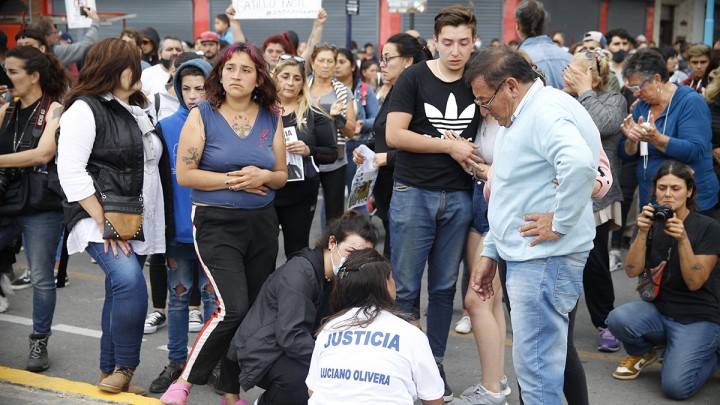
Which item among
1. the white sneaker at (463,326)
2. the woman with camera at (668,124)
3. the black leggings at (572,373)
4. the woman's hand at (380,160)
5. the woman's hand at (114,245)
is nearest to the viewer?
the black leggings at (572,373)

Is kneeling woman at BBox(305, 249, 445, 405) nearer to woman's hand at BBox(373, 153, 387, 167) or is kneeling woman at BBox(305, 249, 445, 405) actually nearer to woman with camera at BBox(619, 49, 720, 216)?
woman's hand at BBox(373, 153, 387, 167)

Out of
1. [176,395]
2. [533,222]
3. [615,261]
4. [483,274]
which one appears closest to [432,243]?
[483,274]

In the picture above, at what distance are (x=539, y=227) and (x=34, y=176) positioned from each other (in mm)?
3386

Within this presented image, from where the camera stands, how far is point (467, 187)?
16.0 feet

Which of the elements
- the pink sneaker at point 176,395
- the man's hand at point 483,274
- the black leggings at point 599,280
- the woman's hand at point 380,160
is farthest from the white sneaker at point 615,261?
the pink sneaker at point 176,395

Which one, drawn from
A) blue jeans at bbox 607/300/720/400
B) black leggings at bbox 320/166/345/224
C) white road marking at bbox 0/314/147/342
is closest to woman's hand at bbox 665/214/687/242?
blue jeans at bbox 607/300/720/400

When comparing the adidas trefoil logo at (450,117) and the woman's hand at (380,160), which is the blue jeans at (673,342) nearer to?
the adidas trefoil logo at (450,117)

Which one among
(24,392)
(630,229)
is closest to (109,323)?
(24,392)

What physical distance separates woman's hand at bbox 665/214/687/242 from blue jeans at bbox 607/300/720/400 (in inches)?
22.0

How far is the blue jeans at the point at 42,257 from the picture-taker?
17.4ft

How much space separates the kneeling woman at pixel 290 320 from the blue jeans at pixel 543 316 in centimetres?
95

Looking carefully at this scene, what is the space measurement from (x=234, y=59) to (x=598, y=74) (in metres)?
2.68

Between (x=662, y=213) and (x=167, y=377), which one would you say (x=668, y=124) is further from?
(x=167, y=377)

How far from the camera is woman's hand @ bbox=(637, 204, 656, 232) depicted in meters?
5.08
